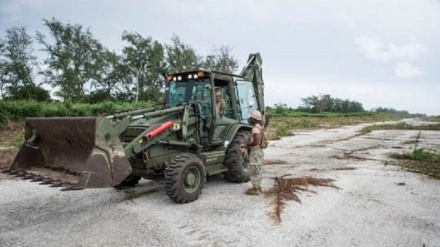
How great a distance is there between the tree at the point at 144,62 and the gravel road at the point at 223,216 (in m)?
45.7

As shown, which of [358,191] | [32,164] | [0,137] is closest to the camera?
[32,164]

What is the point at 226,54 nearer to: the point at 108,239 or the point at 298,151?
the point at 298,151

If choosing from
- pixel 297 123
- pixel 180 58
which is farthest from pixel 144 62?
pixel 297 123

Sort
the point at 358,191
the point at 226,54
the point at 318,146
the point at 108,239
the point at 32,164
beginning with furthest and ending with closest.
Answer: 1. the point at 226,54
2. the point at 318,146
3. the point at 358,191
4. the point at 32,164
5. the point at 108,239

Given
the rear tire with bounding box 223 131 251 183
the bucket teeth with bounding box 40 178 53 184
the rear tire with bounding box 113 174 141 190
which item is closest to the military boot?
the rear tire with bounding box 223 131 251 183

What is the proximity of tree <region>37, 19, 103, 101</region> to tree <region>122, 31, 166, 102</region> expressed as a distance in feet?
18.1

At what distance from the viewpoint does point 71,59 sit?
46531 mm

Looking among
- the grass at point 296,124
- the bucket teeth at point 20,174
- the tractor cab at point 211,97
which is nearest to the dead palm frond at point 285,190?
the tractor cab at point 211,97

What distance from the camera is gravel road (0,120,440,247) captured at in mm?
4793

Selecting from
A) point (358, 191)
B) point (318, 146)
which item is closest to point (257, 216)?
point (358, 191)

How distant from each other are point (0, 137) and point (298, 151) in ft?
48.1

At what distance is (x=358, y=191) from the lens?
24.1ft

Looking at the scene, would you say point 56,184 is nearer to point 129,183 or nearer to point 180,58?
point 129,183

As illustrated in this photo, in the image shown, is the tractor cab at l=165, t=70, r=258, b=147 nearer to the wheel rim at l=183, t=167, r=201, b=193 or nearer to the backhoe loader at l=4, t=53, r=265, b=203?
the backhoe loader at l=4, t=53, r=265, b=203
